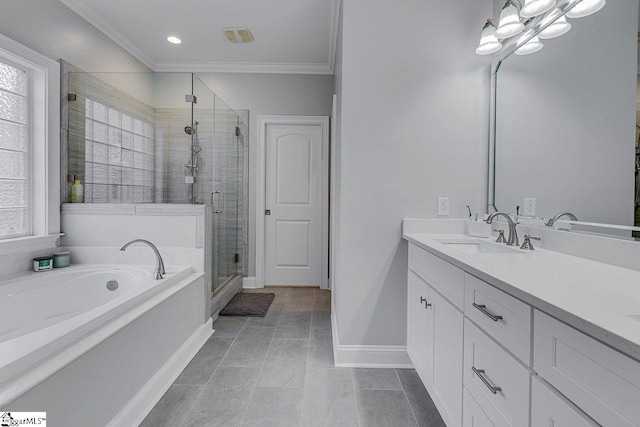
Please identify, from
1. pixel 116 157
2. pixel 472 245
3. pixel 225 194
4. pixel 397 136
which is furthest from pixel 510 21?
pixel 116 157

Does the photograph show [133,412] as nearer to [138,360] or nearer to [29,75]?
[138,360]

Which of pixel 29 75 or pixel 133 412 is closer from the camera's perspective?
pixel 133 412

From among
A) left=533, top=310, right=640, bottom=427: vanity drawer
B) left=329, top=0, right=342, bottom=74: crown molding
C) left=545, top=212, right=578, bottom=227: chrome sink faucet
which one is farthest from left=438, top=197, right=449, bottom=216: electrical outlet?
left=329, top=0, right=342, bottom=74: crown molding

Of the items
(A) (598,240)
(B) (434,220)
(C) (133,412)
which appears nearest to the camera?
(A) (598,240)

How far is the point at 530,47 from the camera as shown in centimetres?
167

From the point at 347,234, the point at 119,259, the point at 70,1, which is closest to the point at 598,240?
the point at 347,234

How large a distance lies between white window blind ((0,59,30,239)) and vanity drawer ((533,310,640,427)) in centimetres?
290

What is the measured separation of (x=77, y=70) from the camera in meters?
2.51

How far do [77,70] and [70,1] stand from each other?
1.72 feet

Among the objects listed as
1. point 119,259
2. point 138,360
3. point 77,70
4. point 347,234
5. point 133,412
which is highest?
point 77,70

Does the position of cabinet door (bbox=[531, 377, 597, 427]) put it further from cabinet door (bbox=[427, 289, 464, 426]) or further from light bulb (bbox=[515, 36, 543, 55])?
light bulb (bbox=[515, 36, 543, 55])

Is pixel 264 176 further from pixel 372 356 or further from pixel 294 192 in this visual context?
pixel 372 356

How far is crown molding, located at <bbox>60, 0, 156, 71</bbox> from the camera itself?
2535 mm

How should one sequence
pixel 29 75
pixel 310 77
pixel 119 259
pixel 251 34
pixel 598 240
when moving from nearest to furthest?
pixel 598 240 → pixel 29 75 → pixel 119 259 → pixel 251 34 → pixel 310 77
